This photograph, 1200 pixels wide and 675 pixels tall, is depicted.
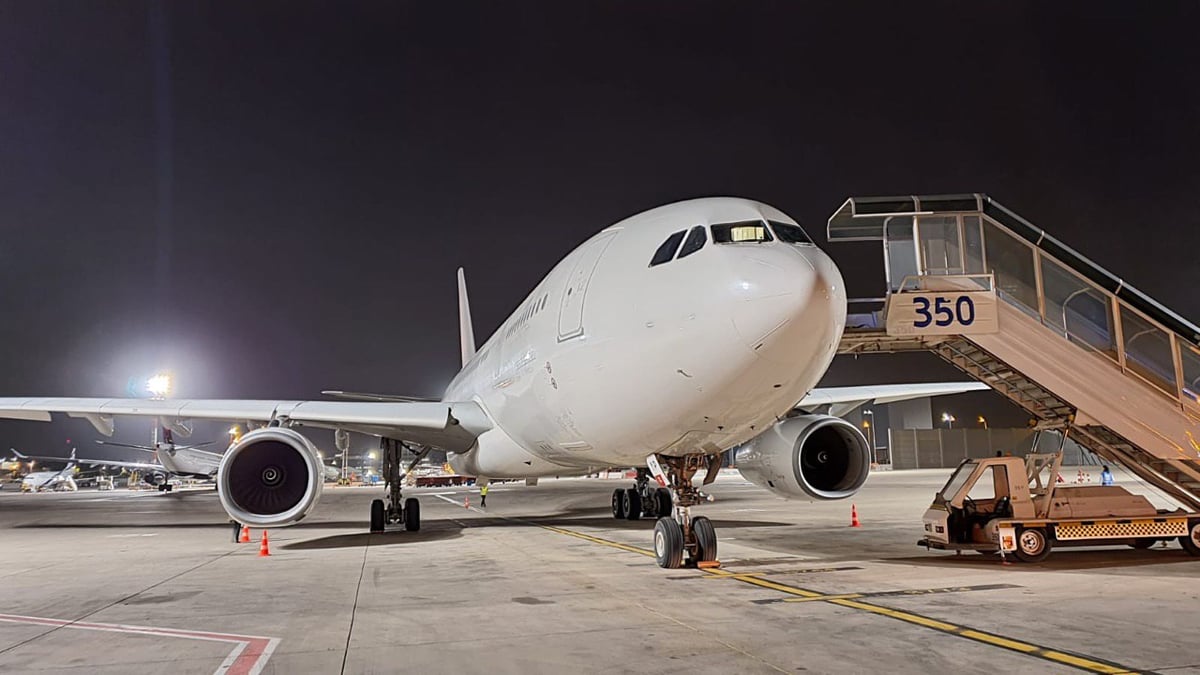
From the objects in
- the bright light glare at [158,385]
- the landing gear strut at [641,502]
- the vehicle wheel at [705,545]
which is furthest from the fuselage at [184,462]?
the vehicle wheel at [705,545]

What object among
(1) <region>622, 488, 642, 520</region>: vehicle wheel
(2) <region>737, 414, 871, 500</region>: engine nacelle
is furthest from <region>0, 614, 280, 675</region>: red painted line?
(1) <region>622, 488, 642, 520</region>: vehicle wheel

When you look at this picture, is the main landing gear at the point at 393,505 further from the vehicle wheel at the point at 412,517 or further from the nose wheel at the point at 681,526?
the nose wheel at the point at 681,526

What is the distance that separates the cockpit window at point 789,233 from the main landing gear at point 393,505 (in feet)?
35.1

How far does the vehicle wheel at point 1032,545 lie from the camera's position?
9.02 m

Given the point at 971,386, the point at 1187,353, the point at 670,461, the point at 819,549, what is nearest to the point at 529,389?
the point at 670,461

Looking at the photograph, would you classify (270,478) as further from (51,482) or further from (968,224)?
(51,482)

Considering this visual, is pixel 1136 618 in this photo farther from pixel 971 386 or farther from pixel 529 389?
pixel 971 386

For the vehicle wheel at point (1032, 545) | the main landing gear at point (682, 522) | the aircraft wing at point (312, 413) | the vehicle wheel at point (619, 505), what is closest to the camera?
the main landing gear at point (682, 522)

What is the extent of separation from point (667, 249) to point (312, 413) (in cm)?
847

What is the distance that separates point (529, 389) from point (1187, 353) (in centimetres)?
823

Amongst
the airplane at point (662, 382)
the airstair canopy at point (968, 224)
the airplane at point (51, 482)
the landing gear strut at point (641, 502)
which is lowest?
the airplane at point (51, 482)

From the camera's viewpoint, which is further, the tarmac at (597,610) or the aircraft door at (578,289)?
the aircraft door at (578,289)

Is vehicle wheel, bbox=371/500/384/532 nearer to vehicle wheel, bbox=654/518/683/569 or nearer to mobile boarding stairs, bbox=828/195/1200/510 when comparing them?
vehicle wheel, bbox=654/518/683/569

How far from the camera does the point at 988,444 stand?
63.9 meters
